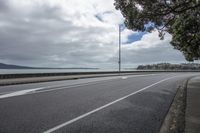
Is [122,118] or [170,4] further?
[170,4]

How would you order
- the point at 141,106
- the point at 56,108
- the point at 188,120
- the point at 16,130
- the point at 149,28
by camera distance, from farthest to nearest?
the point at 149,28
the point at 141,106
the point at 56,108
the point at 188,120
the point at 16,130

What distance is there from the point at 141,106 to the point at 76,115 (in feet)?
11.6

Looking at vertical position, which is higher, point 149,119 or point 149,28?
point 149,28

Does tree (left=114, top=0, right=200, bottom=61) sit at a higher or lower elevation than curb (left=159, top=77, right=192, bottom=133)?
higher

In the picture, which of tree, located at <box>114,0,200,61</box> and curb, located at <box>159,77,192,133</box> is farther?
tree, located at <box>114,0,200,61</box>

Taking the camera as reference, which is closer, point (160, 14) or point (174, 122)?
A: point (174, 122)

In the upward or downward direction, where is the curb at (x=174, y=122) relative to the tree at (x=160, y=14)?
downward

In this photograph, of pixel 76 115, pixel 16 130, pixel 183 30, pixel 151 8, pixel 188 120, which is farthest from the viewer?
pixel 183 30

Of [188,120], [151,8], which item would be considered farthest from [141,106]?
[151,8]

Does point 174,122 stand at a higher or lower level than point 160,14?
lower

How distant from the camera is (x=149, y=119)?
902cm

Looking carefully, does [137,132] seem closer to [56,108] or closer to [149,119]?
[149,119]

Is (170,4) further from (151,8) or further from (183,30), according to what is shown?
(183,30)

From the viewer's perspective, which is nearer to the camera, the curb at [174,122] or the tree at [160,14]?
the curb at [174,122]
